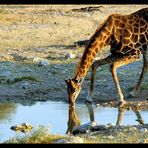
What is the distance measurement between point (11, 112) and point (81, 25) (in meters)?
19.2

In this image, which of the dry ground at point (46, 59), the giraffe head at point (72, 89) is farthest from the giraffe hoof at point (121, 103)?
the giraffe head at point (72, 89)

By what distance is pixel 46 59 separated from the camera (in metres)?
21.3

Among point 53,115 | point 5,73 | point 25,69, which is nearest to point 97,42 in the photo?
point 53,115

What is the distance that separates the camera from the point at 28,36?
27.5 metres

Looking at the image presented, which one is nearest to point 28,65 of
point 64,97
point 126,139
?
point 64,97

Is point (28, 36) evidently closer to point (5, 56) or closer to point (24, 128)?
point (5, 56)

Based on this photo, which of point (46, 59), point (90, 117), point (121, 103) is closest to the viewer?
point (90, 117)

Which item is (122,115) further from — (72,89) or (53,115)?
(53,115)

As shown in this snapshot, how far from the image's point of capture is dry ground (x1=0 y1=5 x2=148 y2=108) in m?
16.5

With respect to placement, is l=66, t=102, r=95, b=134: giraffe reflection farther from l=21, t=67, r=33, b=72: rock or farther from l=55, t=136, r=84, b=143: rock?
l=21, t=67, r=33, b=72: rock

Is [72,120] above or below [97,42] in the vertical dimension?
below

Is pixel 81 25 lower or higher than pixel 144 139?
higher

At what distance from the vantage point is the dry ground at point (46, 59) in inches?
648

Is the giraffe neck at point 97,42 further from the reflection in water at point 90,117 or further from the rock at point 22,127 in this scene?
the rock at point 22,127
